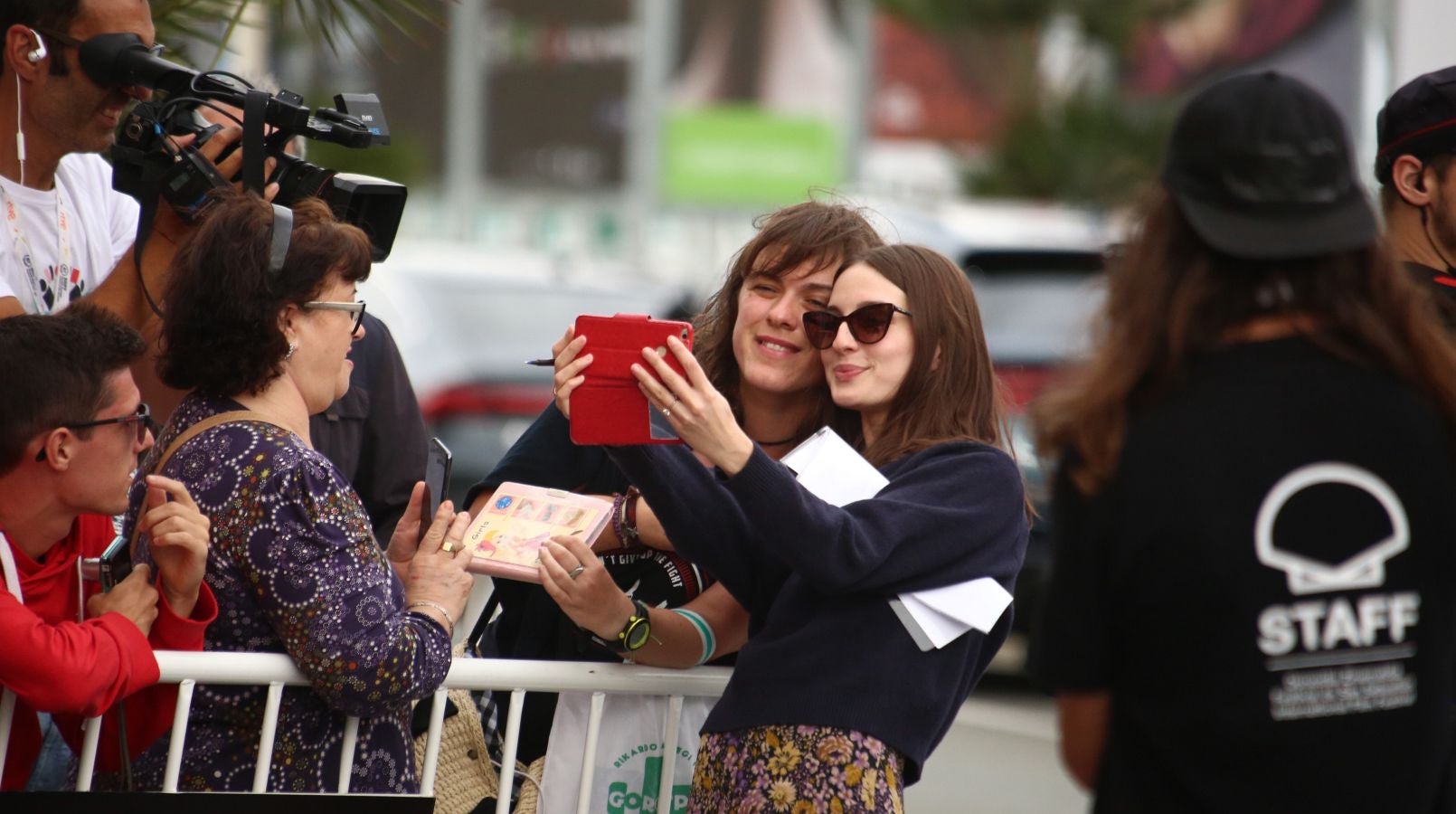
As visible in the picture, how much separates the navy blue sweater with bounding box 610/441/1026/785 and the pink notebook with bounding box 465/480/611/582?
0.24 meters

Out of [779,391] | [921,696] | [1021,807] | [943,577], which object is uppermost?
[779,391]

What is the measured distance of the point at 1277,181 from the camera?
2.15m

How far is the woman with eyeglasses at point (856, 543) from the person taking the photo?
274 centimetres

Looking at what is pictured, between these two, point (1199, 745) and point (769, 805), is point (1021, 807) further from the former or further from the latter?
point (1199, 745)

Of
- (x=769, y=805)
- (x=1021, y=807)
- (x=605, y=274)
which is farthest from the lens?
(x=605, y=274)

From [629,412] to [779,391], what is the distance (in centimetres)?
59

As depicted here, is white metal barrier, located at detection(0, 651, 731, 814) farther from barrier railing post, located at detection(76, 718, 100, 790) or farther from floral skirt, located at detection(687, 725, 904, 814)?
floral skirt, located at detection(687, 725, 904, 814)

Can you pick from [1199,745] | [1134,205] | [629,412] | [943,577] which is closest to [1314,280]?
[1134,205]

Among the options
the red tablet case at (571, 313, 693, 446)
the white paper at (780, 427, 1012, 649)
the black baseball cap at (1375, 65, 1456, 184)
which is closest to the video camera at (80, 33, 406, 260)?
the red tablet case at (571, 313, 693, 446)

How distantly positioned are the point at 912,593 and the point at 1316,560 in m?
0.81

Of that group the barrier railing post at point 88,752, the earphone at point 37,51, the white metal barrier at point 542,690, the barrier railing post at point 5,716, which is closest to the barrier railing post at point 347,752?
the white metal barrier at point 542,690

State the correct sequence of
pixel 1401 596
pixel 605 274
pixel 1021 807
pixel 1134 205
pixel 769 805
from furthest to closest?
pixel 605 274
pixel 1021 807
pixel 769 805
pixel 1134 205
pixel 1401 596

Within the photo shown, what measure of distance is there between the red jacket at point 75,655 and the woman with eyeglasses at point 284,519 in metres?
0.07

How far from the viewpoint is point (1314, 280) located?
85.5 inches
